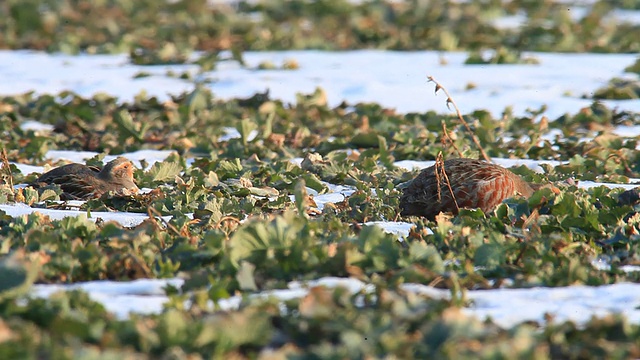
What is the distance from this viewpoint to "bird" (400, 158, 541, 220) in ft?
19.2

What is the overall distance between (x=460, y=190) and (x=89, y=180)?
8.22 ft

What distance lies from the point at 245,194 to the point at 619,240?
2499mm

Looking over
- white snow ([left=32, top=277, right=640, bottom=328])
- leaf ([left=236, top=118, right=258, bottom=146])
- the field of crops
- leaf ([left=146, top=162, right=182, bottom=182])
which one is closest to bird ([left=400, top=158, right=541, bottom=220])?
the field of crops

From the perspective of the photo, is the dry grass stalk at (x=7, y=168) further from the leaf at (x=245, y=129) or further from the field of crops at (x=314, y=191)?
the leaf at (x=245, y=129)

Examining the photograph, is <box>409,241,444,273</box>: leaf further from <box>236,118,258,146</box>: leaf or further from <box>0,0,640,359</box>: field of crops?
<box>236,118,258,146</box>: leaf

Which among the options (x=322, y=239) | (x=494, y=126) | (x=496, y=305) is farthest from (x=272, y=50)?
(x=496, y=305)

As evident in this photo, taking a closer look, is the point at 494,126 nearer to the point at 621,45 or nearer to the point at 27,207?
the point at 27,207

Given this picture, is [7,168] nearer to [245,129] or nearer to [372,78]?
[245,129]

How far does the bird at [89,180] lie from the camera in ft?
21.4

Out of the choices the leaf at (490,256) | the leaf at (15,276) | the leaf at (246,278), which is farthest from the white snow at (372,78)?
the leaf at (15,276)

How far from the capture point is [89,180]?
6.66 m

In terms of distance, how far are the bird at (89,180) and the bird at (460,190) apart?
1804mm

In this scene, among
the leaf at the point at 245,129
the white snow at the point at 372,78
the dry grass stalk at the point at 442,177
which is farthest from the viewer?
the white snow at the point at 372,78

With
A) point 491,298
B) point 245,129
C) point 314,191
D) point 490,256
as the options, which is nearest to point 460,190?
point 314,191
